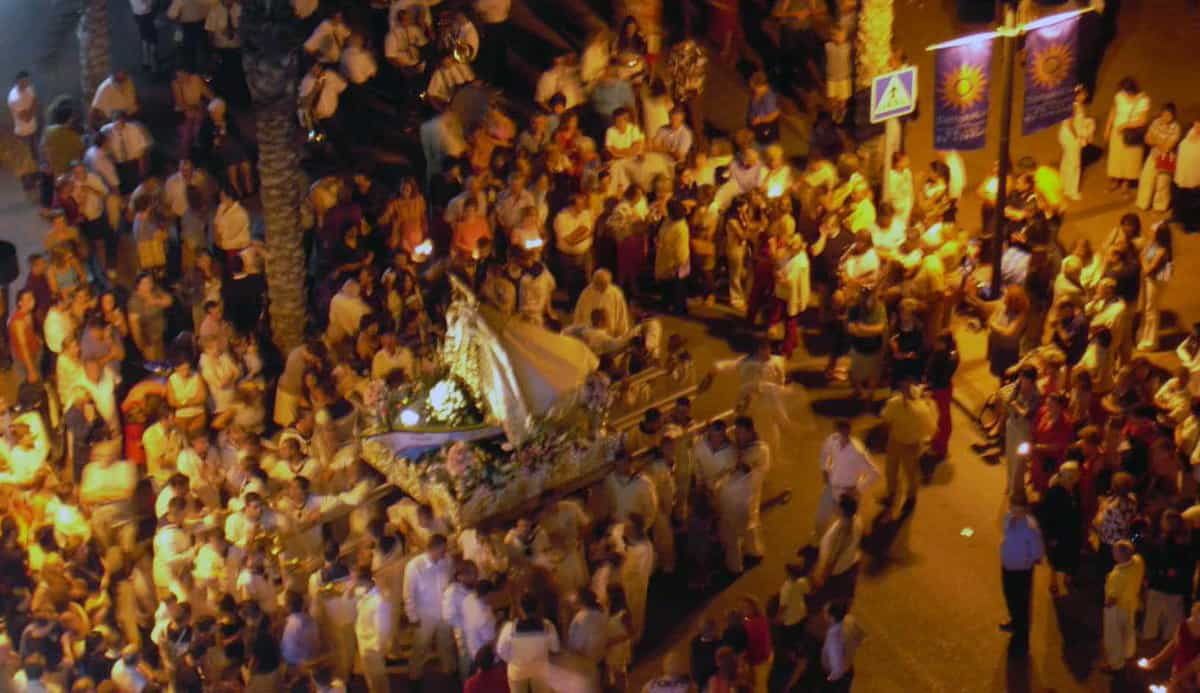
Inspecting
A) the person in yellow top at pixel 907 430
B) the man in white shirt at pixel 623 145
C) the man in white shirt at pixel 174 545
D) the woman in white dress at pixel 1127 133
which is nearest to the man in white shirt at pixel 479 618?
the man in white shirt at pixel 174 545

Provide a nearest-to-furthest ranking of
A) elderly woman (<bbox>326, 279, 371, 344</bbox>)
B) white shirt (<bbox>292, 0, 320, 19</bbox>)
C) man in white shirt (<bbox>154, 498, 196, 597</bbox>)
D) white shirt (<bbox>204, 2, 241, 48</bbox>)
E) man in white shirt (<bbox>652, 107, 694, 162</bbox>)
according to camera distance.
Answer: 1. man in white shirt (<bbox>154, 498, 196, 597</bbox>)
2. elderly woman (<bbox>326, 279, 371, 344</bbox>)
3. man in white shirt (<bbox>652, 107, 694, 162</bbox>)
4. white shirt (<bbox>292, 0, 320, 19</bbox>)
5. white shirt (<bbox>204, 2, 241, 48</bbox>)

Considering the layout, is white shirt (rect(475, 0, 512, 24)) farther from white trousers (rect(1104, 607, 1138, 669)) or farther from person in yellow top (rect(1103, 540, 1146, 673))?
white trousers (rect(1104, 607, 1138, 669))

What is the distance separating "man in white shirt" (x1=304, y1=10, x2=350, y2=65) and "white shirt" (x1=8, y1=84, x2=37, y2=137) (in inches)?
156

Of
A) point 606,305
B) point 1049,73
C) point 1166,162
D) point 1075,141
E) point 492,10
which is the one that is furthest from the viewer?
point 492,10

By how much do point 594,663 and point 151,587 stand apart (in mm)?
4191

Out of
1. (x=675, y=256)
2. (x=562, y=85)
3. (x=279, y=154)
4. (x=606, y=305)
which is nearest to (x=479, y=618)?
(x=606, y=305)

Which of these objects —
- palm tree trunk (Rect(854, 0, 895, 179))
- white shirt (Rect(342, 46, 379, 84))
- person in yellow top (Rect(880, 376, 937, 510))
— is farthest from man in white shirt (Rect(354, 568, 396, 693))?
palm tree trunk (Rect(854, 0, 895, 179))

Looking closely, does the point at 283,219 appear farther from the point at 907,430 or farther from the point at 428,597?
the point at 907,430

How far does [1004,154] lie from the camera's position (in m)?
16.7

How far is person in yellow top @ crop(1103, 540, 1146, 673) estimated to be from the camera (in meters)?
11.9

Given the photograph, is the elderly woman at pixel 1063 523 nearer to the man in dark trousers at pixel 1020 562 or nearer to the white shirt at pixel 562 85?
the man in dark trousers at pixel 1020 562

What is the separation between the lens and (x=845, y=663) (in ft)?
38.7

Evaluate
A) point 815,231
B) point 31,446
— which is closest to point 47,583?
point 31,446

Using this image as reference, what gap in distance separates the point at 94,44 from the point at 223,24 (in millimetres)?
1779
